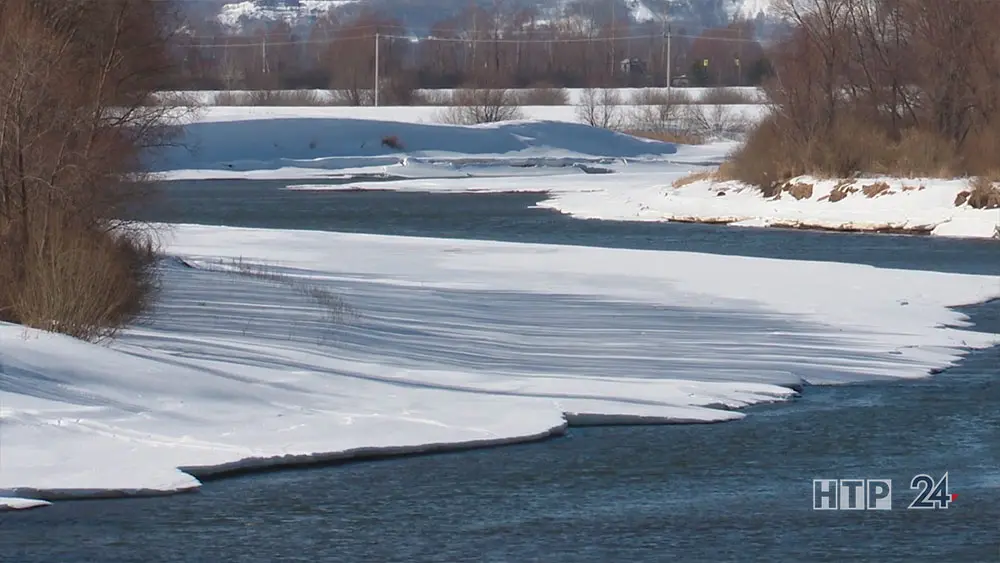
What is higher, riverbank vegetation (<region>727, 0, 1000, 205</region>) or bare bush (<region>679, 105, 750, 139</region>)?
riverbank vegetation (<region>727, 0, 1000, 205</region>)

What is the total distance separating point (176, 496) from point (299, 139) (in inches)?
2881

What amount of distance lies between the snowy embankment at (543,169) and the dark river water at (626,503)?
24.3 m

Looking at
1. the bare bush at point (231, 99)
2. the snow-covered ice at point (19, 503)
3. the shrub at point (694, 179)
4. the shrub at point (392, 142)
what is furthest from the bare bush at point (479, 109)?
the snow-covered ice at point (19, 503)

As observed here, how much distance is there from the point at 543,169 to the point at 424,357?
6154 centimetres

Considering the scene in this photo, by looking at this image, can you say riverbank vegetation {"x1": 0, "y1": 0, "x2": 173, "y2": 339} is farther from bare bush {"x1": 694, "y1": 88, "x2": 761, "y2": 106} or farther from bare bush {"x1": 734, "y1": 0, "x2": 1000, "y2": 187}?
bare bush {"x1": 694, "y1": 88, "x2": 761, "y2": 106}

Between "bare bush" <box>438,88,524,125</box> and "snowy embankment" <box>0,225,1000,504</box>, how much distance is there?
70830 mm

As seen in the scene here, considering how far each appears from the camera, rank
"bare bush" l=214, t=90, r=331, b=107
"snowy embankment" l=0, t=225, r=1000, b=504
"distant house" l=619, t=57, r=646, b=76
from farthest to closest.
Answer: "distant house" l=619, t=57, r=646, b=76 < "bare bush" l=214, t=90, r=331, b=107 < "snowy embankment" l=0, t=225, r=1000, b=504

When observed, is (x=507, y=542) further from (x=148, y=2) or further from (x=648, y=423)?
(x=148, y=2)

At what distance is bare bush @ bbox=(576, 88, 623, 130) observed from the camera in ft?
335

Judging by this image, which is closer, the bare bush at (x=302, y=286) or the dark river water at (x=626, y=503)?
the dark river water at (x=626, y=503)

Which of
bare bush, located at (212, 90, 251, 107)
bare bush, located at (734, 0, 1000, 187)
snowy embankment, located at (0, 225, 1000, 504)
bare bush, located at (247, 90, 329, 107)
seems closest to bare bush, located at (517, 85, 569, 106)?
bare bush, located at (247, 90, 329, 107)

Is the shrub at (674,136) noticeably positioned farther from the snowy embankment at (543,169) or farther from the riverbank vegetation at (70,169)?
the riverbank vegetation at (70,169)

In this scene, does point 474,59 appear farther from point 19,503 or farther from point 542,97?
point 19,503

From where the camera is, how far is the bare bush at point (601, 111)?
10206 cm
